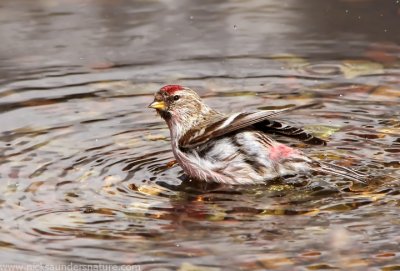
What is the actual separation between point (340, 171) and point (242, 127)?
2.53 feet

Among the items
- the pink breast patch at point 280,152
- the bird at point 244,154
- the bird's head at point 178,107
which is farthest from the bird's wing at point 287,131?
the bird's head at point 178,107

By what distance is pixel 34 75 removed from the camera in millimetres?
11008

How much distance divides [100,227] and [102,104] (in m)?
2.97

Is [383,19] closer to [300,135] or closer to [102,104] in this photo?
[102,104]

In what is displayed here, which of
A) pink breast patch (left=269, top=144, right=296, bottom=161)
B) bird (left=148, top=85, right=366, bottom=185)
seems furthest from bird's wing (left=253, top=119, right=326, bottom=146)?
pink breast patch (left=269, top=144, right=296, bottom=161)

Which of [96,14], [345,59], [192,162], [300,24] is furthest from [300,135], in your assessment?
[96,14]

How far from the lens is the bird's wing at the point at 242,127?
780cm

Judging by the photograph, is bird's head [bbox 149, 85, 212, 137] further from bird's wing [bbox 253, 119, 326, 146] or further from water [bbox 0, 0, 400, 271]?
bird's wing [bbox 253, 119, 326, 146]

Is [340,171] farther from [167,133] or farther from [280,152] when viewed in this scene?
[167,133]

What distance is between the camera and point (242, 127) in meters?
7.86

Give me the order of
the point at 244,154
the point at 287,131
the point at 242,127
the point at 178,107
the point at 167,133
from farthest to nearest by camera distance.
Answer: the point at 167,133
the point at 178,107
the point at 244,154
the point at 287,131
the point at 242,127

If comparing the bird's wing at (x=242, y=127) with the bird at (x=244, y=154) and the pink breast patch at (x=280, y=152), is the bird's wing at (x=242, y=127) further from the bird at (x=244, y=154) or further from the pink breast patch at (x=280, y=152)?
the pink breast patch at (x=280, y=152)

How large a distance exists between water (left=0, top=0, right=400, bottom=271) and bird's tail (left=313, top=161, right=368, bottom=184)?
0.24ft

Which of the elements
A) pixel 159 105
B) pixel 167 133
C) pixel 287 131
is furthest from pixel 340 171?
pixel 167 133
